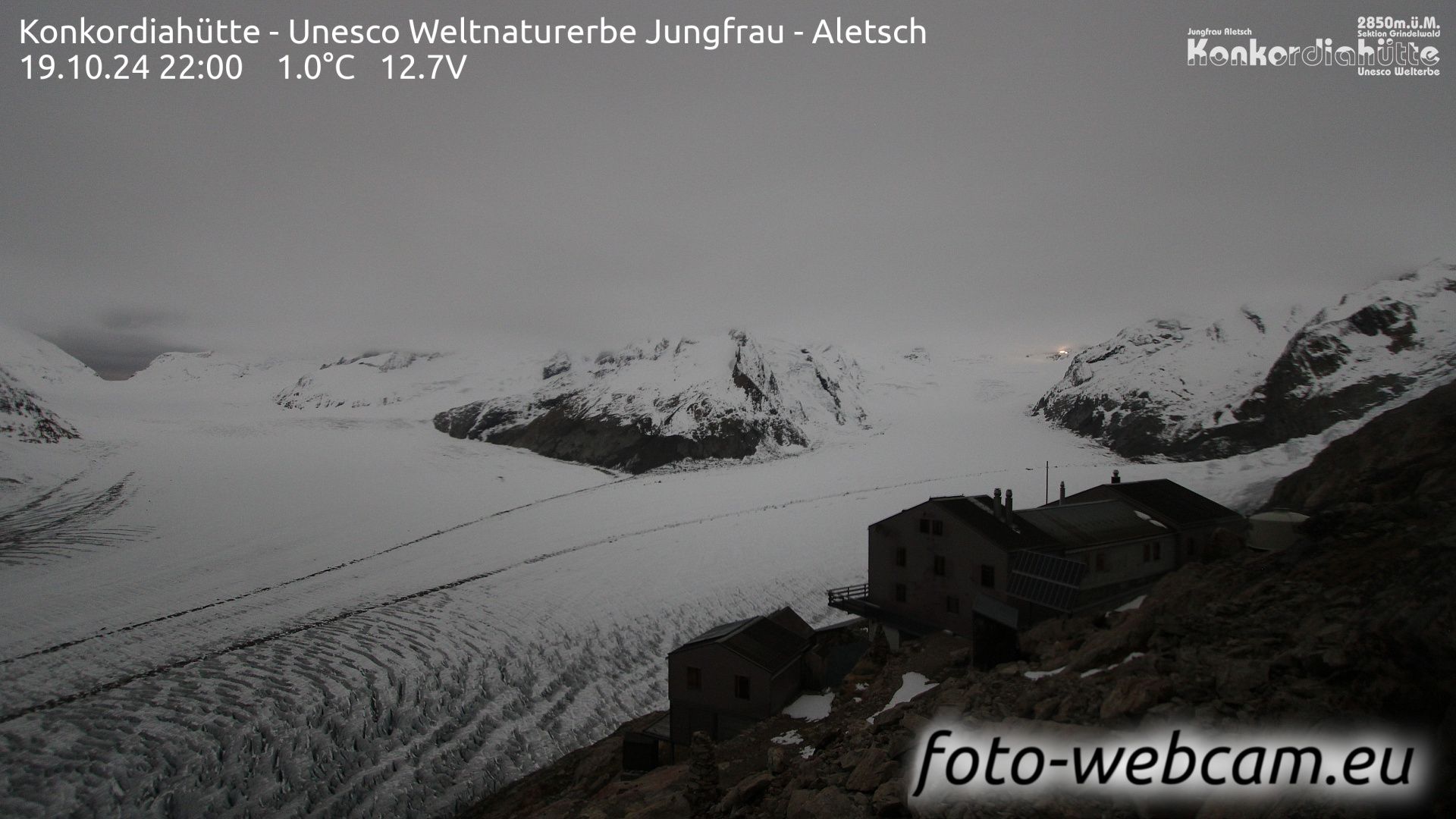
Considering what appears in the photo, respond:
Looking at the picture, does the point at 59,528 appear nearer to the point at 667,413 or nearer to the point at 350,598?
the point at 350,598

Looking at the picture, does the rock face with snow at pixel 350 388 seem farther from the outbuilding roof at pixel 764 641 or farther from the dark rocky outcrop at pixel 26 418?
the outbuilding roof at pixel 764 641

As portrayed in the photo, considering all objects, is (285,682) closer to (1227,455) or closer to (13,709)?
(13,709)

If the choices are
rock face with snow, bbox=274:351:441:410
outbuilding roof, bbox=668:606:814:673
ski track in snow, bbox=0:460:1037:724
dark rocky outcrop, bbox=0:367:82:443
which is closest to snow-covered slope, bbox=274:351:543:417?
rock face with snow, bbox=274:351:441:410

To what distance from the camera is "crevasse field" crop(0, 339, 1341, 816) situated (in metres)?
18.1

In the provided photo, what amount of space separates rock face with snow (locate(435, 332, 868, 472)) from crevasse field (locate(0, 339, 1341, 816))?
2407cm

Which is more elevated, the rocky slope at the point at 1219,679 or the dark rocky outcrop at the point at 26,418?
the dark rocky outcrop at the point at 26,418

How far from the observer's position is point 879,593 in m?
25.2

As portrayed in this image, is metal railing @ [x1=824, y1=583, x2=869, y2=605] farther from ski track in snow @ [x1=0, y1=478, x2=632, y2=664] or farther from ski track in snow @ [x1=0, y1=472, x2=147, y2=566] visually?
ski track in snow @ [x1=0, y1=472, x2=147, y2=566]

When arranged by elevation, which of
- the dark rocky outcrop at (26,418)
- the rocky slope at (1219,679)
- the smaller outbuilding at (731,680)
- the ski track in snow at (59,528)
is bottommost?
the smaller outbuilding at (731,680)

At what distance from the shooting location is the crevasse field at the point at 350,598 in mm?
18125

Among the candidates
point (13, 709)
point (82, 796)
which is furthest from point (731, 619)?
point (13, 709)

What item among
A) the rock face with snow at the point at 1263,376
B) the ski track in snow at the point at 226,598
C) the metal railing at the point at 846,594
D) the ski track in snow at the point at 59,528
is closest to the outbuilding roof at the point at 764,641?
the metal railing at the point at 846,594

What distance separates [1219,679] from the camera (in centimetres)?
763

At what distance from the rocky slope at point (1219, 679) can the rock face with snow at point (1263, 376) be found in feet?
156
